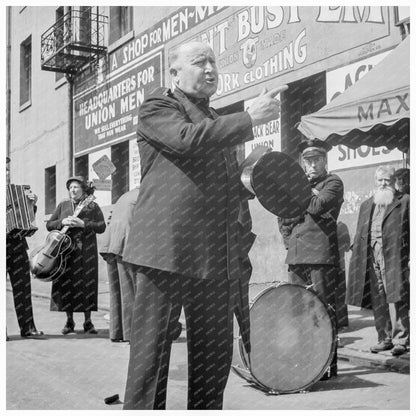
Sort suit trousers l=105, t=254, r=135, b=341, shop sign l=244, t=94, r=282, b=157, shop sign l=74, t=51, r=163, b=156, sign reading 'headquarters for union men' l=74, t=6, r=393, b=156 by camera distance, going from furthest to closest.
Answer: shop sign l=74, t=51, r=163, b=156, shop sign l=244, t=94, r=282, b=157, sign reading 'headquarters for union men' l=74, t=6, r=393, b=156, suit trousers l=105, t=254, r=135, b=341

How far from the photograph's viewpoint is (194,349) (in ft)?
9.24

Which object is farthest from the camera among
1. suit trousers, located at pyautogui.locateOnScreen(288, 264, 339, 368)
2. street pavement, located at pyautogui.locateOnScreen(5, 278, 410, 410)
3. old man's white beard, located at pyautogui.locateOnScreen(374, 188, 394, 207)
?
old man's white beard, located at pyautogui.locateOnScreen(374, 188, 394, 207)

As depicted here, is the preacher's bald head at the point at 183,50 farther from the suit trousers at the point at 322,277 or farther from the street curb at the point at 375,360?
the street curb at the point at 375,360

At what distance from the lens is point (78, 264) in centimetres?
788

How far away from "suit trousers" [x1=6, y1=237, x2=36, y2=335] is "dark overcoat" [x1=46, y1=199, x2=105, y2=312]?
422mm

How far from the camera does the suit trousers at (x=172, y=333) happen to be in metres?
→ 2.75

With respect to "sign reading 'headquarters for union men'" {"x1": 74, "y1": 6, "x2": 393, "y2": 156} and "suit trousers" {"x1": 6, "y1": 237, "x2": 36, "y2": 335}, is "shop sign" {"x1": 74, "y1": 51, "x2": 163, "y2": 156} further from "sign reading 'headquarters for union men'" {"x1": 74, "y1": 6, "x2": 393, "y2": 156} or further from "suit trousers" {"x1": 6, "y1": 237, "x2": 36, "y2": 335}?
"suit trousers" {"x1": 6, "y1": 237, "x2": 36, "y2": 335}

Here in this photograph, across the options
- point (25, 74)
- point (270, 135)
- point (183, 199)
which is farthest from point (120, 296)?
point (25, 74)

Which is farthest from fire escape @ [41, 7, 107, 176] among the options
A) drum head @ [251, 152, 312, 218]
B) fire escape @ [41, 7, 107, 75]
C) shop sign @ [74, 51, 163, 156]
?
drum head @ [251, 152, 312, 218]

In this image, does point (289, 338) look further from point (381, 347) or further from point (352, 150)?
point (352, 150)

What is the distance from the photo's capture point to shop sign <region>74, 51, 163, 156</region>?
14867mm

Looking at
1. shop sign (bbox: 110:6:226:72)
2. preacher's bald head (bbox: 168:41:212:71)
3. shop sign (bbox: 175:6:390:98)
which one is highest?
shop sign (bbox: 110:6:226:72)

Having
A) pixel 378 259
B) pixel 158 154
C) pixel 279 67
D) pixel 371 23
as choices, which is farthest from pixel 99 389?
pixel 279 67

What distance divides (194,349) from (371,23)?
7330 mm
